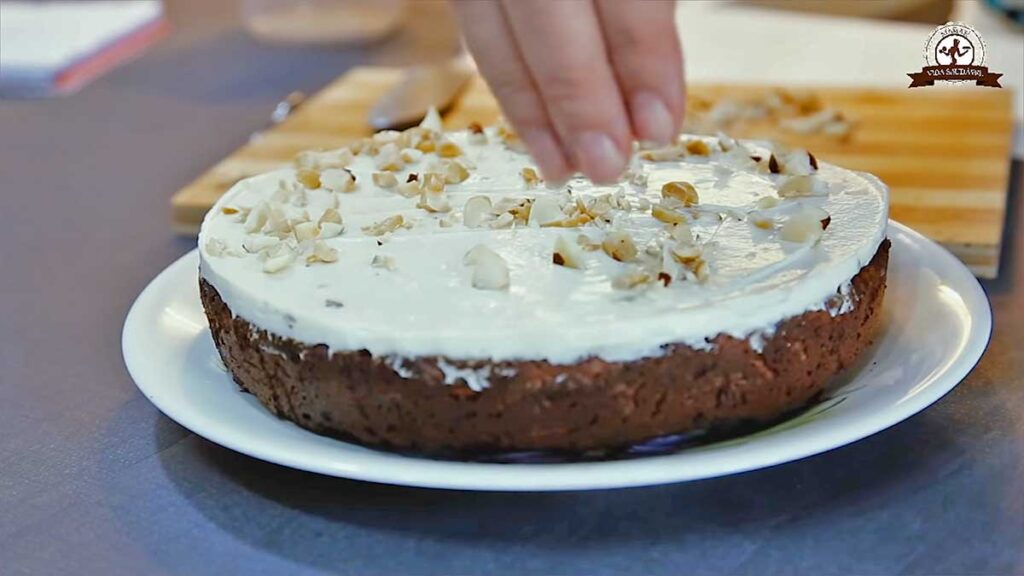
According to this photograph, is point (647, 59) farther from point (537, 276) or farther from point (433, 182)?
point (433, 182)

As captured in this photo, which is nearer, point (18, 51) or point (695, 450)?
point (695, 450)

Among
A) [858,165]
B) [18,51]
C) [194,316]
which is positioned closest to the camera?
[194,316]

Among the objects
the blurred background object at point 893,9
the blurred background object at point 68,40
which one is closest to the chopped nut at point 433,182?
the blurred background object at point 68,40

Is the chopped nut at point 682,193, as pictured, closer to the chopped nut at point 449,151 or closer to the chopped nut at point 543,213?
the chopped nut at point 543,213

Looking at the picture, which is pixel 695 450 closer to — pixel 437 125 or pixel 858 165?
pixel 437 125

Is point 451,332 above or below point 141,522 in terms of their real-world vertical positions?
above

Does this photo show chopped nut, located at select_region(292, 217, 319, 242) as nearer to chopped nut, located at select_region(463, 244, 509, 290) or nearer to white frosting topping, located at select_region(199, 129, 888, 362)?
white frosting topping, located at select_region(199, 129, 888, 362)

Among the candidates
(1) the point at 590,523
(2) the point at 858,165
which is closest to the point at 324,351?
(1) the point at 590,523
